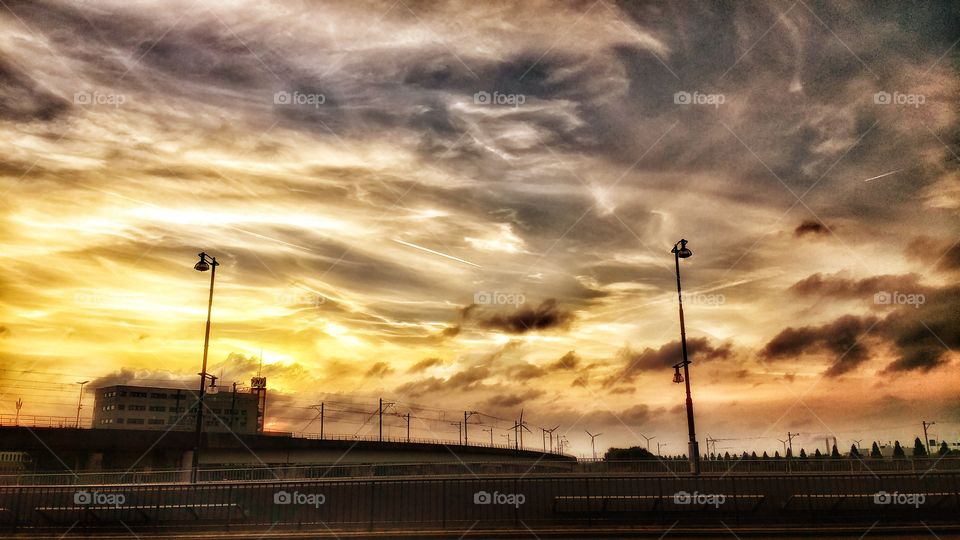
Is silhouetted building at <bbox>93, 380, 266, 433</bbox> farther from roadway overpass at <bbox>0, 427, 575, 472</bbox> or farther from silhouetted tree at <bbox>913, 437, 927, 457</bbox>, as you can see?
silhouetted tree at <bbox>913, 437, 927, 457</bbox>

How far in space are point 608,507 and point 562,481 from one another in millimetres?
1429

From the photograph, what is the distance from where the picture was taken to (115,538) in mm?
16078

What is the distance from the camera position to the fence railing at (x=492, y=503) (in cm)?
1644

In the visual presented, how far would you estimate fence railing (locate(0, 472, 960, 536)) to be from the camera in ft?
53.9

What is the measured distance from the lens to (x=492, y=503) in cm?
1677

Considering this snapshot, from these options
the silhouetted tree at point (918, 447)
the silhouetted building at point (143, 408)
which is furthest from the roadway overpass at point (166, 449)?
the silhouetted tree at point (918, 447)

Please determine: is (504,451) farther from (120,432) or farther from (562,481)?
(562,481)

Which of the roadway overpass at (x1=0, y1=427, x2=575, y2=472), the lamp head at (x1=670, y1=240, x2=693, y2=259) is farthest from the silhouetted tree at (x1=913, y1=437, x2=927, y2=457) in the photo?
the lamp head at (x1=670, y1=240, x2=693, y2=259)

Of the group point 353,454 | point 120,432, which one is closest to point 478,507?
point 120,432

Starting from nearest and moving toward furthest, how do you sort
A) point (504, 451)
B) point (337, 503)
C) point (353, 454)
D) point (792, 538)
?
point (792, 538) → point (337, 503) → point (353, 454) → point (504, 451)

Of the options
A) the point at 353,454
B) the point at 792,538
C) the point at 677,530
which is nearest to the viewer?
the point at 792,538

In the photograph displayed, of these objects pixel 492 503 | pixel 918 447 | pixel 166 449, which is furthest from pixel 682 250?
pixel 918 447

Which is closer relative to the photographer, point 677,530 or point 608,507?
point 677,530

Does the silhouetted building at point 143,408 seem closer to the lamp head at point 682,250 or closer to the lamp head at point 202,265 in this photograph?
the lamp head at point 202,265
